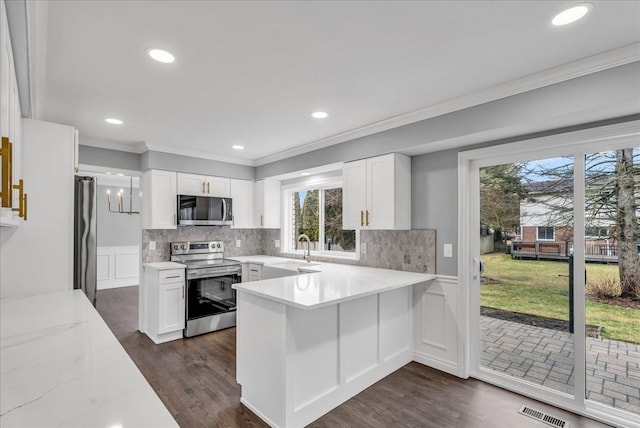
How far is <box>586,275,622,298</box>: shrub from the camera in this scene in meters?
2.32

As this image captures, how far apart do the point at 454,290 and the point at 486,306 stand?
0.31 metres

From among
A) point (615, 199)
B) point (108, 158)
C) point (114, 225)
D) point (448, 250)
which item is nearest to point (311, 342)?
point (448, 250)

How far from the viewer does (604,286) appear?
2365 millimetres

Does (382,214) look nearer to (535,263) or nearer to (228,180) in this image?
(535,263)

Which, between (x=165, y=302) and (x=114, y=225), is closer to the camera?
(x=165, y=302)

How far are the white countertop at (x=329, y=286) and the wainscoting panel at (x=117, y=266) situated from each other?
602cm

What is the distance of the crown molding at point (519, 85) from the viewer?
74.9 inches

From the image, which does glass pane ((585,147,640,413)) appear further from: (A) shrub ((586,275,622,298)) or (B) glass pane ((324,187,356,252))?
(B) glass pane ((324,187,356,252))

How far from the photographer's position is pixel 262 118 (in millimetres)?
3094

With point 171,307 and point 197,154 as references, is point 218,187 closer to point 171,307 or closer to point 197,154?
point 197,154

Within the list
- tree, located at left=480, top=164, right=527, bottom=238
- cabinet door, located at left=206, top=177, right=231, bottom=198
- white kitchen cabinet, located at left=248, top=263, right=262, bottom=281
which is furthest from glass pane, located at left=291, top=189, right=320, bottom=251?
tree, located at left=480, top=164, right=527, bottom=238

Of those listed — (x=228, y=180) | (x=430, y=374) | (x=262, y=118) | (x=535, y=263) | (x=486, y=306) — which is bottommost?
(x=430, y=374)

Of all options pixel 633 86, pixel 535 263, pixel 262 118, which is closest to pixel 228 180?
pixel 262 118

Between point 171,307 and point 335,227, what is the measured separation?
90.7 inches
